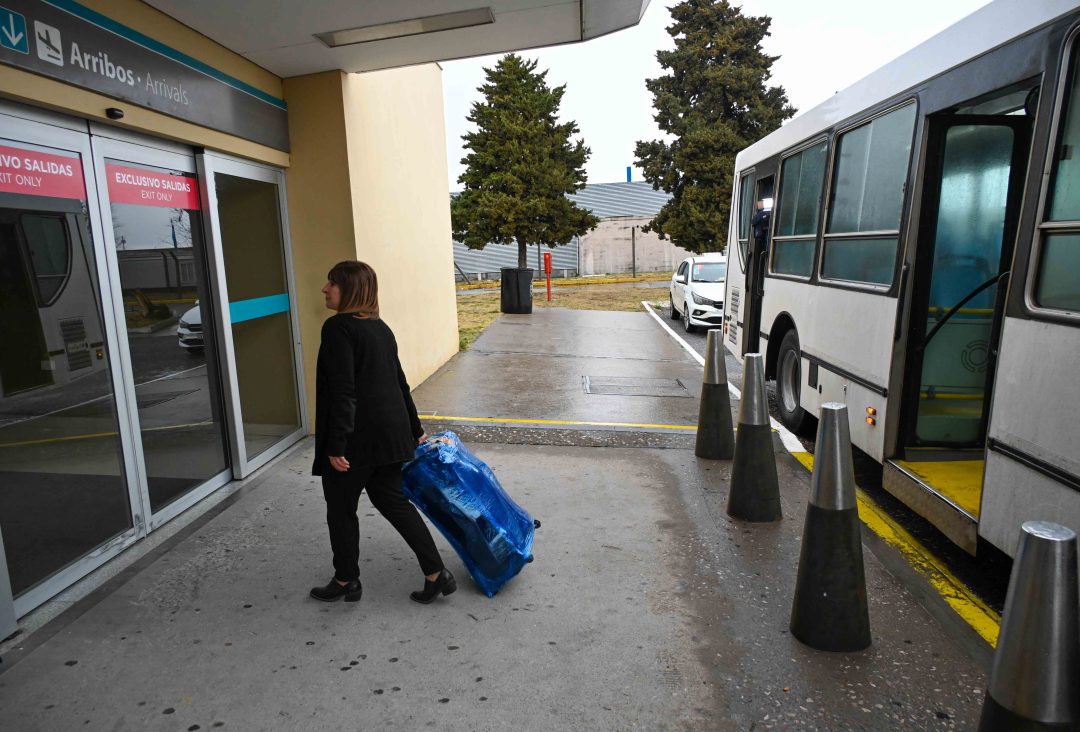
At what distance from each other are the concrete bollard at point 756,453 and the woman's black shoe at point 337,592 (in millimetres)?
2532

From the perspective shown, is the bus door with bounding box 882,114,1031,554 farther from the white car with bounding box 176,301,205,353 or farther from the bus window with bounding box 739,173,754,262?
the white car with bounding box 176,301,205,353

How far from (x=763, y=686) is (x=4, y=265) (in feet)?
13.5

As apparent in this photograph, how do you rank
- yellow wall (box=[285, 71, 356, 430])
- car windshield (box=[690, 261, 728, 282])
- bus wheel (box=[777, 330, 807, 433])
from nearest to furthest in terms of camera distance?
yellow wall (box=[285, 71, 356, 430]), bus wheel (box=[777, 330, 807, 433]), car windshield (box=[690, 261, 728, 282])

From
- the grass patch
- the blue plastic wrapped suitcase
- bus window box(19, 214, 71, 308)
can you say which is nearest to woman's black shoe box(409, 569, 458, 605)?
the blue plastic wrapped suitcase

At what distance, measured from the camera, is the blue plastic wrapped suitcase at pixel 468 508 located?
344cm

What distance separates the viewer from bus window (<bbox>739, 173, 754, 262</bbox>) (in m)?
8.23

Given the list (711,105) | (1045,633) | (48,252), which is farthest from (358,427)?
(711,105)

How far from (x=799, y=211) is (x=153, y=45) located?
546 centimetres

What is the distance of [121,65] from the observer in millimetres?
3924

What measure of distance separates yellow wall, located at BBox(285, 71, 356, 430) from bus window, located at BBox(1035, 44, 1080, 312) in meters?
5.11

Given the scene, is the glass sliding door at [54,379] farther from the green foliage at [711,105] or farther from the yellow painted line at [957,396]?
the green foliage at [711,105]

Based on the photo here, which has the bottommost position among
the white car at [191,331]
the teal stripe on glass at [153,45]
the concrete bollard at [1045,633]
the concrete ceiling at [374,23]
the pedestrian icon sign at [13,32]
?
the concrete bollard at [1045,633]

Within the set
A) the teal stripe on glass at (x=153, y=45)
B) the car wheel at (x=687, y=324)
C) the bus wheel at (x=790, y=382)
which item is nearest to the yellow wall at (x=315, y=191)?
the teal stripe on glass at (x=153, y=45)

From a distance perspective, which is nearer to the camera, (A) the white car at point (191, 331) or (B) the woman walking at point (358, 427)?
(B) the woman walking at point (358, 427)
